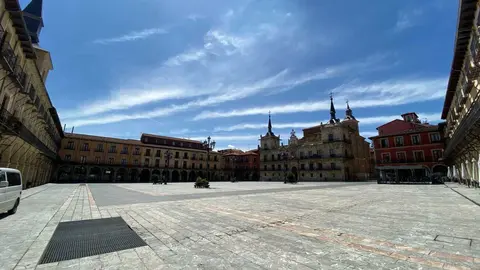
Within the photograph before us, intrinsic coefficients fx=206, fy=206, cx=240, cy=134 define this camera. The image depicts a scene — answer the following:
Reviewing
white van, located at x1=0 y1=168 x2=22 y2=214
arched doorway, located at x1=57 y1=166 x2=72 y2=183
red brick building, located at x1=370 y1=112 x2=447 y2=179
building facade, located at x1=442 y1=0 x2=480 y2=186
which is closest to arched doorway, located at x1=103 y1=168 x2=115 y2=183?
arched doorway, located at x1=57 y1=166 x2=72 y2=183

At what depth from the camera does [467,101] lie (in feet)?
50.3

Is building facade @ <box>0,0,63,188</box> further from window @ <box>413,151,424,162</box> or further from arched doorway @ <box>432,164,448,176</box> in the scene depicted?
arched doorway @ <box>432,164,448,176</box>

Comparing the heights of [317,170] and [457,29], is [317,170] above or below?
below

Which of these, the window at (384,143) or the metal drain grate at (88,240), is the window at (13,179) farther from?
the window at (384,143)

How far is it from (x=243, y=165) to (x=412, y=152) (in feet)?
153

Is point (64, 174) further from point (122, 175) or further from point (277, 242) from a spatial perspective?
point (277, 242)

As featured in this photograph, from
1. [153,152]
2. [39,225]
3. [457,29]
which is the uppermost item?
[457,29]

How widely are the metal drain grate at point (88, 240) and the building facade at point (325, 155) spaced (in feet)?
132

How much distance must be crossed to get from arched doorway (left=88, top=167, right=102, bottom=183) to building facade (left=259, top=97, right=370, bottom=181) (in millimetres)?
40440

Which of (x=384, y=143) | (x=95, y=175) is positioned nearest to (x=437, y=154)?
(x=384, y=143)

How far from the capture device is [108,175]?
47.6 meters

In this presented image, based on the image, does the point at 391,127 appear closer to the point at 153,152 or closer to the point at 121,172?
the point at 153,152

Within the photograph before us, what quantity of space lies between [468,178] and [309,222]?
25.3 meters

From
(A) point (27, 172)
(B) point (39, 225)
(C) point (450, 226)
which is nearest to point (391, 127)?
(C) point (450, 226)
